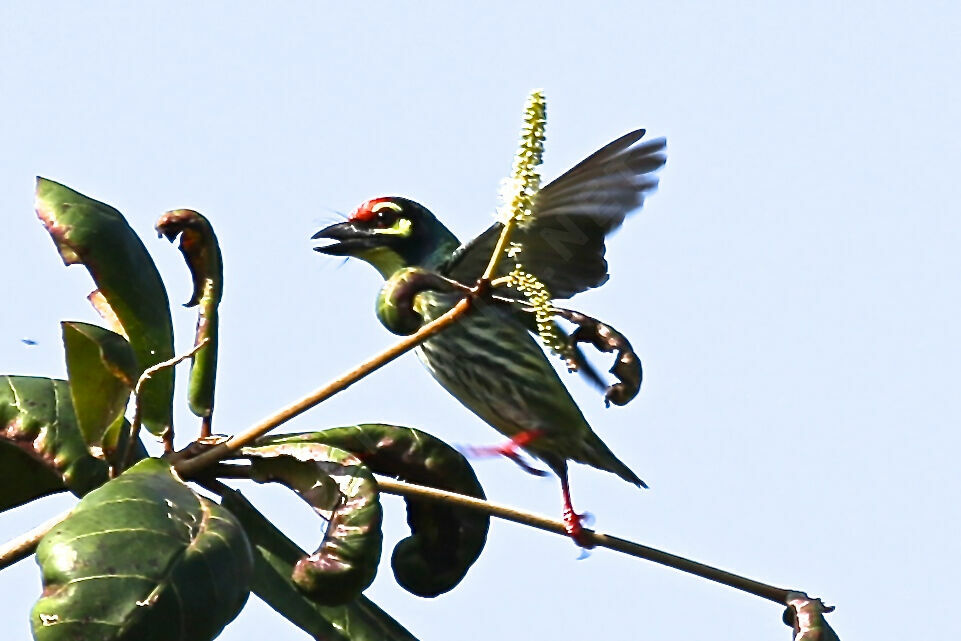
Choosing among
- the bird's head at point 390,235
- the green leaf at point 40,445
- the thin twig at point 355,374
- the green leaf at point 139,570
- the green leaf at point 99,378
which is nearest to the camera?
the green leaf at point 139,570

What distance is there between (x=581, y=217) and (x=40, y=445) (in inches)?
97.9

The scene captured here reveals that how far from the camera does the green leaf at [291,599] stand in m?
3.09

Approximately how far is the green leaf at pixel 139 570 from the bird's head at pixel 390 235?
144 inches

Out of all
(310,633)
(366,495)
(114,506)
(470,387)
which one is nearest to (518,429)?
(470,387)

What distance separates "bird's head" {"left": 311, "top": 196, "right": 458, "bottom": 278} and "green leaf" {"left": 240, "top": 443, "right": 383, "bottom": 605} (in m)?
3.27

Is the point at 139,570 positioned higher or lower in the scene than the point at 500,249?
lower

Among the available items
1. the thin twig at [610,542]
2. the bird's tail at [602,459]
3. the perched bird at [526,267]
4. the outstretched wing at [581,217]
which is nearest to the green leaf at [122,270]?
the thin twig at [610,542]

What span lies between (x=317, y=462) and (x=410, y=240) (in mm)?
3409

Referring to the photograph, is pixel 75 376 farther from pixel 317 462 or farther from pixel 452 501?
pixel 452 501

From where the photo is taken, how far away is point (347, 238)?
6.12 m

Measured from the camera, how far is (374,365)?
8.35 ft

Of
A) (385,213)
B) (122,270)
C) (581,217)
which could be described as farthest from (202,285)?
(385,213)

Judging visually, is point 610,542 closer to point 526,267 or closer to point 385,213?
point 526,267

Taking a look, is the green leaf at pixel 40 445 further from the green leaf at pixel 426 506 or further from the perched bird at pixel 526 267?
the perched bird at pixel 526 267
